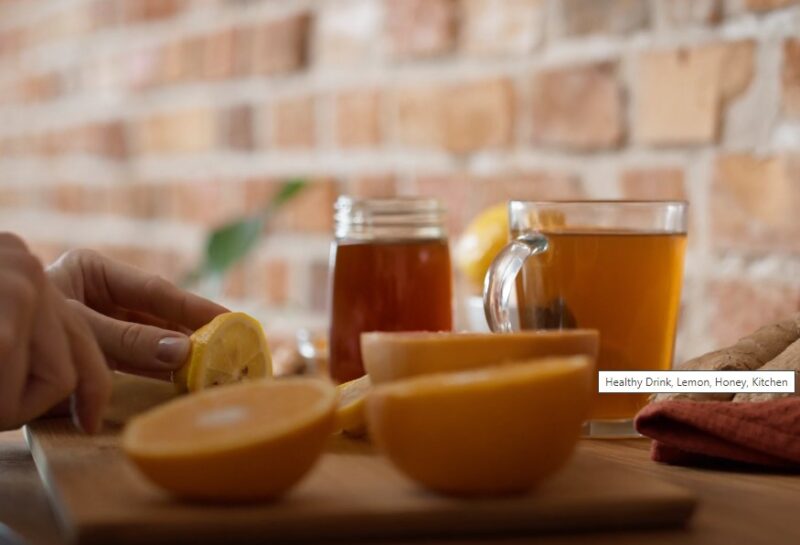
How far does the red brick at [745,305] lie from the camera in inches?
47.5

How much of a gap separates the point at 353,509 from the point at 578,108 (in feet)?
3.27

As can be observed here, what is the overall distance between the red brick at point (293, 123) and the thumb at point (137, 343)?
1182 mm

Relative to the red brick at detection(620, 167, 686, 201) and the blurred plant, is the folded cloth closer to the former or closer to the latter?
the red brick at detection(620, 167, 686, 201)

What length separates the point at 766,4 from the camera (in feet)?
3.93

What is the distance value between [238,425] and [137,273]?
43 centimetres

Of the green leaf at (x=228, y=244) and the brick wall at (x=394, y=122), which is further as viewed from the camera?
the green leaf at (x=228, y=244)

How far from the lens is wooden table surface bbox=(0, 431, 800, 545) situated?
547 mm

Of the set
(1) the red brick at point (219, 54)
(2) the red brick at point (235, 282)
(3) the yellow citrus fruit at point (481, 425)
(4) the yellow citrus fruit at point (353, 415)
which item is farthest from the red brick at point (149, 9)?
(3) the yellow citrus fruit at point (481, 425)

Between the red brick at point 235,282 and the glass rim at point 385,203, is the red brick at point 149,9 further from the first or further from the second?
the glass rim at point 385,203

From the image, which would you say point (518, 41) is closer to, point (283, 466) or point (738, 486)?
point (738, 486)

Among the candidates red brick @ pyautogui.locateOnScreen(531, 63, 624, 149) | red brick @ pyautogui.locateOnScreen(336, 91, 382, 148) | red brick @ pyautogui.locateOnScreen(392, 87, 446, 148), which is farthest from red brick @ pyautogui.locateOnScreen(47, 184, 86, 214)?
red brick @ pyautogui.locateOnScreen(531, 63, 624, 149)

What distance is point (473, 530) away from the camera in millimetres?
536

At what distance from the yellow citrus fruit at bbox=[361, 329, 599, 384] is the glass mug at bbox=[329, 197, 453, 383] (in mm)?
342

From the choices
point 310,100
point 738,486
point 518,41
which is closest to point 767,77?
point 518,41
